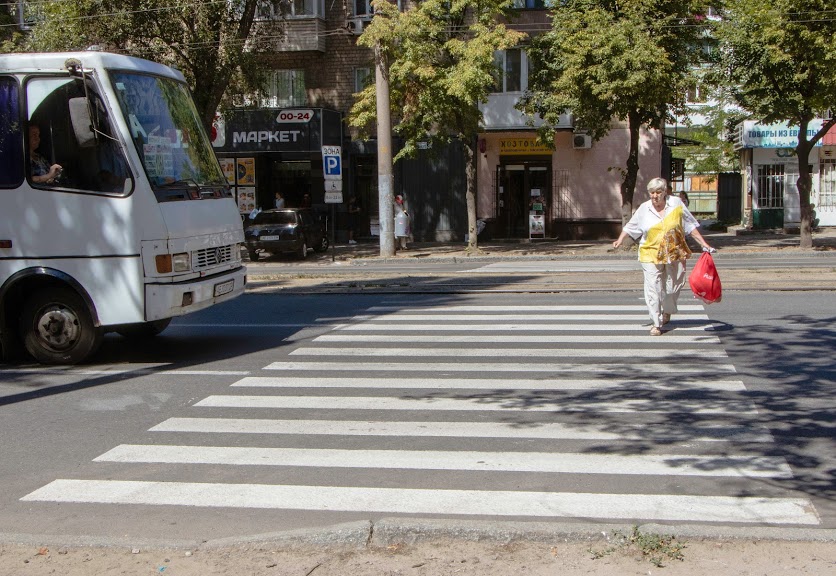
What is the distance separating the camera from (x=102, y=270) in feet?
32.3

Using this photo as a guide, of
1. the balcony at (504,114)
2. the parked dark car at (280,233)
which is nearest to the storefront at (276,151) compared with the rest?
the parked dark car at (280,233)

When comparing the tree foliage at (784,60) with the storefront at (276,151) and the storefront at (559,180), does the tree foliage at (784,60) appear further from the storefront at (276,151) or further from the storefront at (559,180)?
the storefront at (276,151)

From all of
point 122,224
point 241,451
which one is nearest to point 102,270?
point 122,224

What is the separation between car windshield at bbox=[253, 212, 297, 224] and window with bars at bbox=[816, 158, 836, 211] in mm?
20058

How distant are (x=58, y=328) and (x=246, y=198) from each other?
1014 inches

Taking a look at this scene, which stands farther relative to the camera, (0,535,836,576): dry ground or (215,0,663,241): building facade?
(215,0,663,241): building facade

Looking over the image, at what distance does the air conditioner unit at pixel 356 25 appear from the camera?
33.7 metres

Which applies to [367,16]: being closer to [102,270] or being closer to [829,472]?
[102,270]

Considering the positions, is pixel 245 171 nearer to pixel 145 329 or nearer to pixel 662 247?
pixel 145 329

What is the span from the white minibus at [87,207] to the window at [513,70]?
2393 centimetres

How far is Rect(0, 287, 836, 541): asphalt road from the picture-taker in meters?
5.48

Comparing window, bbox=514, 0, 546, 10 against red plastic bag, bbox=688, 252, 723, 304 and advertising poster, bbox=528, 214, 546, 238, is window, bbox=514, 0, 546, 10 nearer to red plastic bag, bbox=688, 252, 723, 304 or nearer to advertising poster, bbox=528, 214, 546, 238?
advertising poster, bbox=528, 214, 546, 238

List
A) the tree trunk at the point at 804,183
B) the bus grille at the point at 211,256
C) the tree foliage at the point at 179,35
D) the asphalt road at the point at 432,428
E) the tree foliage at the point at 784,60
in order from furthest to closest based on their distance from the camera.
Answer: the tree foliage at the point at 179,35 → the tree trunk at the point at 804,183 → the tree foliage at the point at 784,60 → the bus grille at the point at 211,256 → the asphalt road at the point at 432,428

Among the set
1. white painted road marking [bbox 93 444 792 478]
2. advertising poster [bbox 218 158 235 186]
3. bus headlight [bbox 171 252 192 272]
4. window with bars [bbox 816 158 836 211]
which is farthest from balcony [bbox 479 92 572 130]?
white painted road marking [bbox 93 444 792 478]
